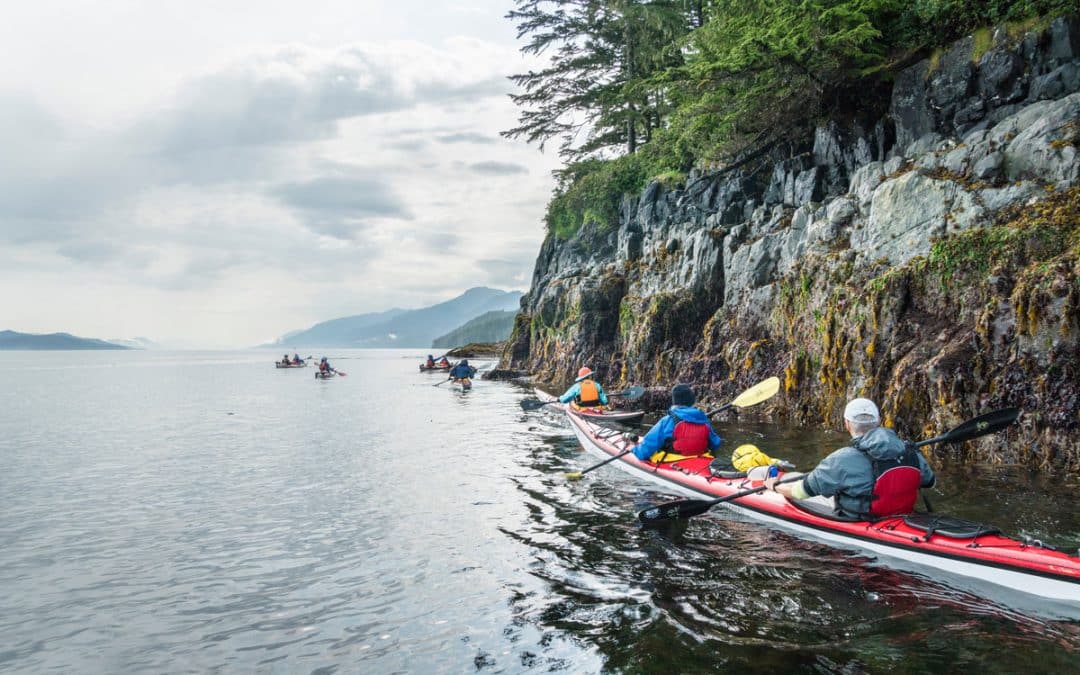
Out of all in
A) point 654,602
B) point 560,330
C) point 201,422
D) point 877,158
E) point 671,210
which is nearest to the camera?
point 654,602

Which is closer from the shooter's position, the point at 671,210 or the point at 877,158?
the point at 877,158

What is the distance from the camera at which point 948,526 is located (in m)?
6.61

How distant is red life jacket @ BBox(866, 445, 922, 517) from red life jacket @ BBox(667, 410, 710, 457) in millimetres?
3687

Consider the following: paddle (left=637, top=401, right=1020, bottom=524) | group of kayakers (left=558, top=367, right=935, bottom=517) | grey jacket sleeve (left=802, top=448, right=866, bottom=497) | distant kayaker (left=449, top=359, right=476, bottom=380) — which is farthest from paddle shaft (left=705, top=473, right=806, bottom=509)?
distant kayaker (left=449, top=359, right=476, bottom=380)

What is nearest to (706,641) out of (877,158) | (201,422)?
(877,158)

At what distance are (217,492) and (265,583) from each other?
5819mm

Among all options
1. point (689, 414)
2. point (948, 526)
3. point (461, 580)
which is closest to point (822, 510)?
point (948, 526)

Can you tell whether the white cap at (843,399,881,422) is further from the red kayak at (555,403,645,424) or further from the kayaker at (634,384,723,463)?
the red kayak at (555,403,645,424)

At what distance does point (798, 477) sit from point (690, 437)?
7.93 feet

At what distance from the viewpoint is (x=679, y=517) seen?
895 cm

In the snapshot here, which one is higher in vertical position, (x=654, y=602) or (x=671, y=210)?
(x=671, y=210)

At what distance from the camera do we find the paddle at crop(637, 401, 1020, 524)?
8109 millimetres

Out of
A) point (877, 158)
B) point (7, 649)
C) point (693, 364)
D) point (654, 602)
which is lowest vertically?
point (7, 649)

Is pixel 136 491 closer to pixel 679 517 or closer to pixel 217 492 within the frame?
pixel 217 492
